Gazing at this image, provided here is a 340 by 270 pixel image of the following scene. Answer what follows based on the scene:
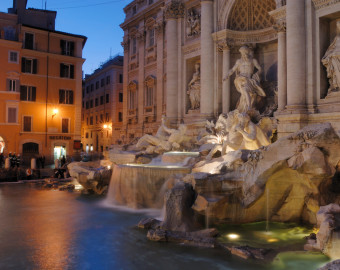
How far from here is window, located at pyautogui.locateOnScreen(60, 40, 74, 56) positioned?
29073 mm

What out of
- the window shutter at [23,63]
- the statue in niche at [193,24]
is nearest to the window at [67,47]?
the window shutter at [23,63]

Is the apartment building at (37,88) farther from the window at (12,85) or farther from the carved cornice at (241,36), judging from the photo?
the carved cornice at (241,36)

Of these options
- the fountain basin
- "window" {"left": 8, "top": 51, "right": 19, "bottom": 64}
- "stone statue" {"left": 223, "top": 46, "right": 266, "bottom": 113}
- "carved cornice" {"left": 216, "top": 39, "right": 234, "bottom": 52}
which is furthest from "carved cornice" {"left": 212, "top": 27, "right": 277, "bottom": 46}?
"window" {"left": 8, "top": 51, "right": 19, "bottom": 64}

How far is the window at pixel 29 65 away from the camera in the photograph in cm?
2702

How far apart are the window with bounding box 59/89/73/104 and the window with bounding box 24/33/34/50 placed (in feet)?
13.5

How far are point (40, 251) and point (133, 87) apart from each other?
18.3 meters

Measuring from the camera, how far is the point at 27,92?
88.6ft

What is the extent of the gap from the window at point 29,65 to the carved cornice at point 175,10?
45.1 feet

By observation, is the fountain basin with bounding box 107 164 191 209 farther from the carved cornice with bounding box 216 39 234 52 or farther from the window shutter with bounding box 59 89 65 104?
the window shutter with bounding box 59 89 65 104

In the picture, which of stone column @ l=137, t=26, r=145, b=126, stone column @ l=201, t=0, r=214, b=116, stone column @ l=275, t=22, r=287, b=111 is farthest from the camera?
stone column @ l=137, t=26, r=145, b=126

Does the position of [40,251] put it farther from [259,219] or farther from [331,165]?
[331,165]

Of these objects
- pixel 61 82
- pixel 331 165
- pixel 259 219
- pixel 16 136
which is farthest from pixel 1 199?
pixel 61 82

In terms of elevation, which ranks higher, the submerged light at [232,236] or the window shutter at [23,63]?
the window shutter at [23,63]

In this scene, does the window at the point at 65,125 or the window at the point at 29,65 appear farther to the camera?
the window at the point at 65,125
